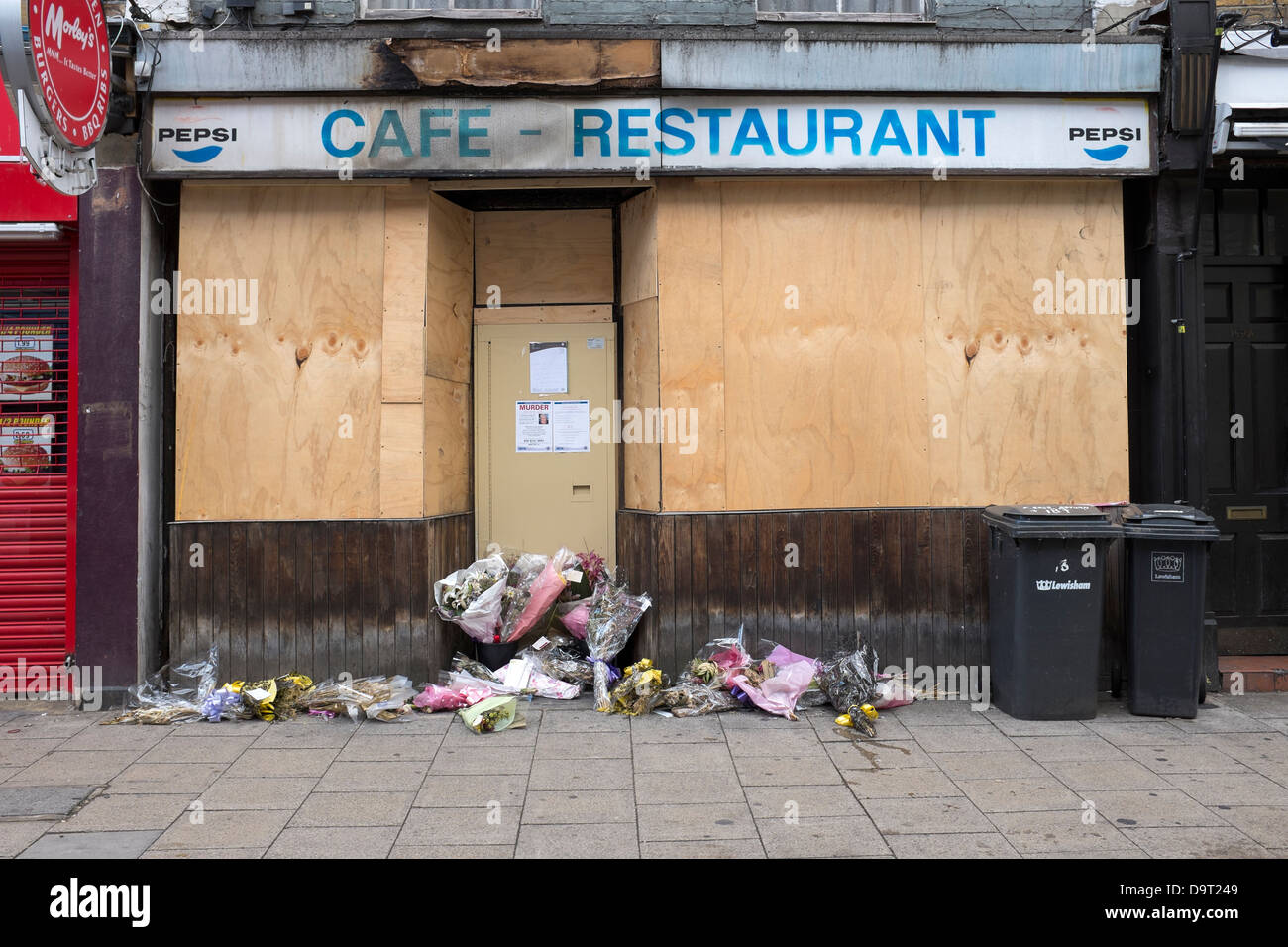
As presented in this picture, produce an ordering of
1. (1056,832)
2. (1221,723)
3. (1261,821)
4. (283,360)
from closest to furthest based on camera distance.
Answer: (1056,832), (1261,821), (1221,723), (283,360)

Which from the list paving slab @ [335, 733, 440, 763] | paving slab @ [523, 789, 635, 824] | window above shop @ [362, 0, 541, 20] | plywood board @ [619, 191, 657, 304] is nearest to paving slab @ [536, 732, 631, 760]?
paving slab @ [335, 733, 440, 763]

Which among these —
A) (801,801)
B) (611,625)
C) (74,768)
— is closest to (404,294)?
(611,625)

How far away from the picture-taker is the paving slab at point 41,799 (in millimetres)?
4848

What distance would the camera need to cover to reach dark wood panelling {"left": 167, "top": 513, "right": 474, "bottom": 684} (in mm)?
6930

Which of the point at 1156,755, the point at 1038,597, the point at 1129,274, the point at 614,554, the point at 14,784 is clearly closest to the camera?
the point at 14,784

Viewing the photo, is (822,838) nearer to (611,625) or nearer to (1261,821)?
(1261,821)

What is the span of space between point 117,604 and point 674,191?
4.89m

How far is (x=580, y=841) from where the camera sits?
448 centimetres

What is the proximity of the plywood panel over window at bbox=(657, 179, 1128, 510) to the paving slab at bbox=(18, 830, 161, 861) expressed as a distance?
12.5 ft

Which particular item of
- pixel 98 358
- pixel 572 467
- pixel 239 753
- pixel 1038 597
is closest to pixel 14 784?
pixel 239 753

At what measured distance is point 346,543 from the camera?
695 cm

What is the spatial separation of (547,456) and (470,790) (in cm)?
331

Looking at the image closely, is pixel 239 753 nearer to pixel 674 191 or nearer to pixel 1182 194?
pixel 674 191

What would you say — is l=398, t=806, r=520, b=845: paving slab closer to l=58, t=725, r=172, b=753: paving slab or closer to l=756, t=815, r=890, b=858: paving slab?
l=756, t=815, r=890, b=858: paving slab
